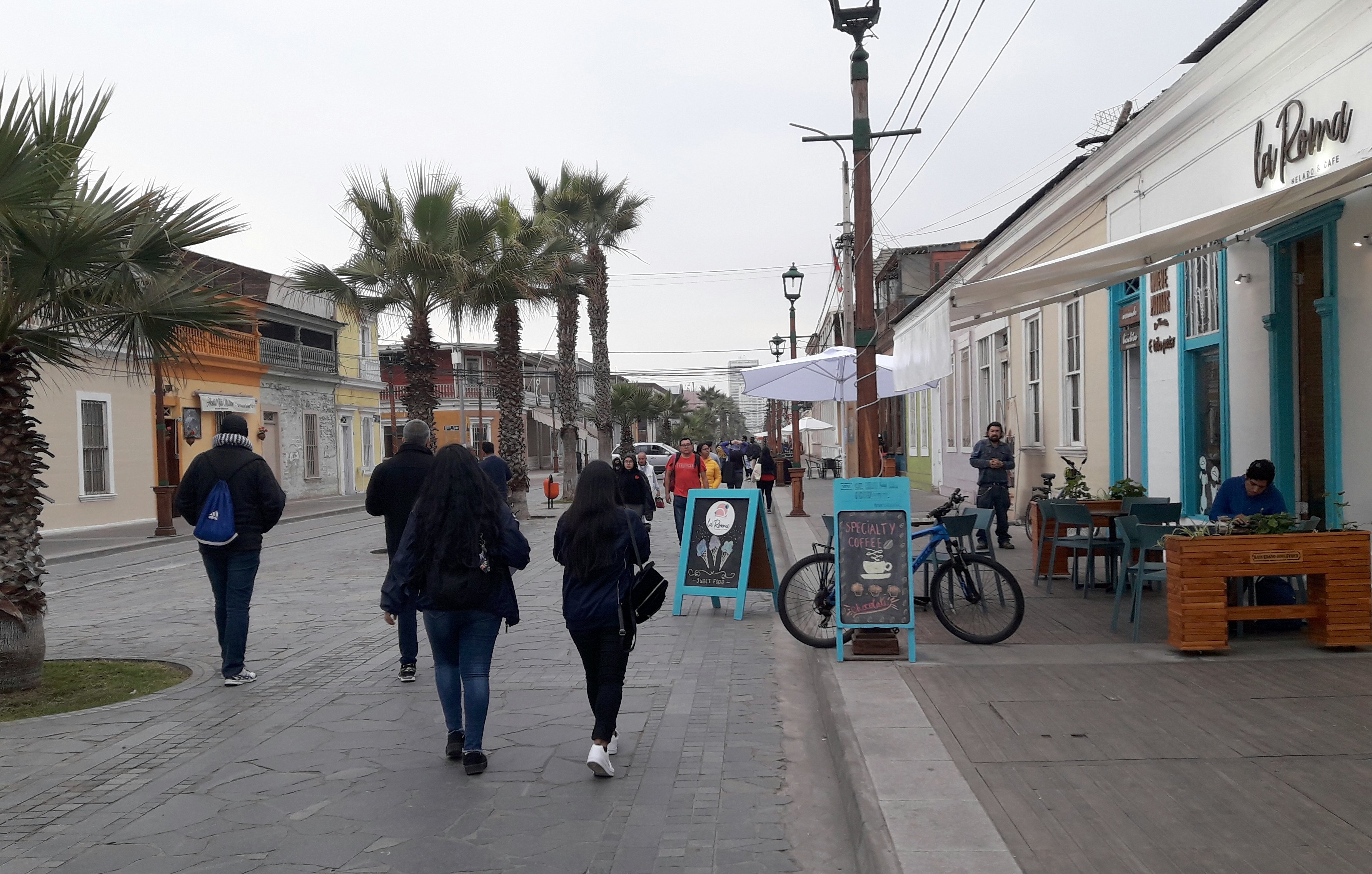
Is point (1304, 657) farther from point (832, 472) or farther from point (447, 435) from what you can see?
point (447, 435)

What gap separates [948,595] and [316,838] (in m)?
4.89

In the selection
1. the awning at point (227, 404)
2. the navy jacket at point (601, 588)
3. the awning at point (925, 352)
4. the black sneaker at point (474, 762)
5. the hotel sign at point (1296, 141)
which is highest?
the hotel sign at point (1296, 141)

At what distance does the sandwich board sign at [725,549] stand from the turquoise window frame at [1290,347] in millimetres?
4655

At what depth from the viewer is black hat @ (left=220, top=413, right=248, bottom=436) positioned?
732 centimetres

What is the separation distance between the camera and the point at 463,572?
5043mm

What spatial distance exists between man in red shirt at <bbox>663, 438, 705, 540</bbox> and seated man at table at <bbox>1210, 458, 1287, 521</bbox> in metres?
6.86

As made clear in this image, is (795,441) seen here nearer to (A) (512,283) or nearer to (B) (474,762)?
(A) (512,283)

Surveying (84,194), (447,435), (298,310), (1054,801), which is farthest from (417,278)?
(447,435)

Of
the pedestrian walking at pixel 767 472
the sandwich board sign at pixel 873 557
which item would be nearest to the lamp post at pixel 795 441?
the pedestrian walking at pixel 767 472

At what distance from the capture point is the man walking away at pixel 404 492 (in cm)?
704

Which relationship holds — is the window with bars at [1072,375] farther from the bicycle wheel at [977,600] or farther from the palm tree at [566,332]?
the palm tree at [566,332]

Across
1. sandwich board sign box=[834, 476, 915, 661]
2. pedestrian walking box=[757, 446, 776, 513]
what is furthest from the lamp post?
sandwich board sign box=[834, 476, 915, 661]

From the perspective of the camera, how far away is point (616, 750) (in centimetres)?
544

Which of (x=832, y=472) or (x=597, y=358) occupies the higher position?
(x=597, y=358)
